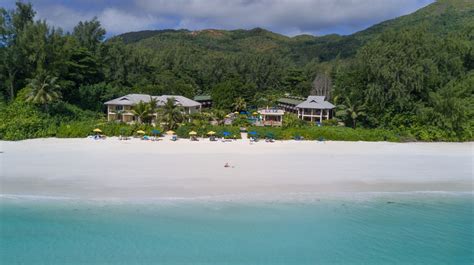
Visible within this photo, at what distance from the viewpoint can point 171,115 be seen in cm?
4172

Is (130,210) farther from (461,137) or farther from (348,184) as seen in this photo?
(461,137)

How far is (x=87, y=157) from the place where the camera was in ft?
100.0

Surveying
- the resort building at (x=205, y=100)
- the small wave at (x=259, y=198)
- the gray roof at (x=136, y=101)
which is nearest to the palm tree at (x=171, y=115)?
the gray roof at (x=136, y=101)

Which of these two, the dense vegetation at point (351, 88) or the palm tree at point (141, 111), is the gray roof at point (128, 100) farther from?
the palm tree at point (141, 111)

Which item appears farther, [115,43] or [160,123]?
[115,43]

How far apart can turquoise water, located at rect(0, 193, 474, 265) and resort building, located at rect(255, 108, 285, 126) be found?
2494 centimetres

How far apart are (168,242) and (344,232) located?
319 inches

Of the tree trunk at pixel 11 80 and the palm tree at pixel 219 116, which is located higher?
the tree trunk at pixel 11 80

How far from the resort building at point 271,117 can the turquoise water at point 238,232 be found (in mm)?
24940

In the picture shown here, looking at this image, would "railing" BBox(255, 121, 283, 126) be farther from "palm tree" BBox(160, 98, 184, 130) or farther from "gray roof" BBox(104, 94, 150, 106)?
"gray roof" BBox(104, 94, 150, 106)

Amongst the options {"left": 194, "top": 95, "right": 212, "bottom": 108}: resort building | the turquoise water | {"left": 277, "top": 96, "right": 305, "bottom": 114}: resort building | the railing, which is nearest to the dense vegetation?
the railing

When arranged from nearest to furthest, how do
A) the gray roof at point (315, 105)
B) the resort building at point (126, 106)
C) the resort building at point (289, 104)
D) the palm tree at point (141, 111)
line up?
the palm tree at point (141, 111)
the resort building at point (126, 106)
the gray roof at point (315, 105)
the resort building at point (289, 104)

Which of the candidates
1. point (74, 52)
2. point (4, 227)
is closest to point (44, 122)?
point (74, 52)

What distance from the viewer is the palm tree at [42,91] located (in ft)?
136
